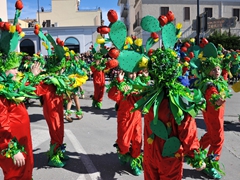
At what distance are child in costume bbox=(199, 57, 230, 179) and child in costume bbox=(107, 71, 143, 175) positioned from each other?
1.02m

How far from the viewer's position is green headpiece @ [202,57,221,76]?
387cm

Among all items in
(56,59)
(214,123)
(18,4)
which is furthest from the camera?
(56,59)

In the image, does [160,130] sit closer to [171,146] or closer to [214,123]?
[171,146]

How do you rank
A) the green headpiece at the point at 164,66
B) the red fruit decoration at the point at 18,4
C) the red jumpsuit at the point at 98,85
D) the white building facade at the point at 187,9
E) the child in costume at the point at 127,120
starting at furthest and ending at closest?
the white building facade at the point at 187,9 < the red jumpsuit at the point at 98,85 < the child in costume at the point at 127,120 < the red fruit decoration at the point at 18,4 < the green headpiece at the point at 164,66

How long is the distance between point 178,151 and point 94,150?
2856 millimetres

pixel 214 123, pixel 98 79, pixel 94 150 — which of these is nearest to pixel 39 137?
pixel 94 150

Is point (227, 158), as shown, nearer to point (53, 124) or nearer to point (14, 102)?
point (53, 124)

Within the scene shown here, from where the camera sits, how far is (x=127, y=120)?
397cm

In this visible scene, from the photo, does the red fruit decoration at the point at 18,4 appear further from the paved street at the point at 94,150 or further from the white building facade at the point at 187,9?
the white building facade at the point at 187,9

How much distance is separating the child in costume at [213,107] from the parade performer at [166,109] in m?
1.18

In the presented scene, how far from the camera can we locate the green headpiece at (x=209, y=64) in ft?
12.7

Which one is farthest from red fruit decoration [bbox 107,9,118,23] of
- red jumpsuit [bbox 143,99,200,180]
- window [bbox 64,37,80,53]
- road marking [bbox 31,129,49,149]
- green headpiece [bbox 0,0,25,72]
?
window [bbox 64,37,80,53]

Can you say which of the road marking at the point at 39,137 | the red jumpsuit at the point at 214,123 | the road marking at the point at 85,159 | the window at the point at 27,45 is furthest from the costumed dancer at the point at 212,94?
the window at the point at 27,45

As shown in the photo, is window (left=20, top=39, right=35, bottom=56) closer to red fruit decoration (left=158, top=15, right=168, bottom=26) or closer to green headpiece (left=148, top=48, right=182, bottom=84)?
red fruit decoration (left=158, top=15, right=168, bottom=26)
